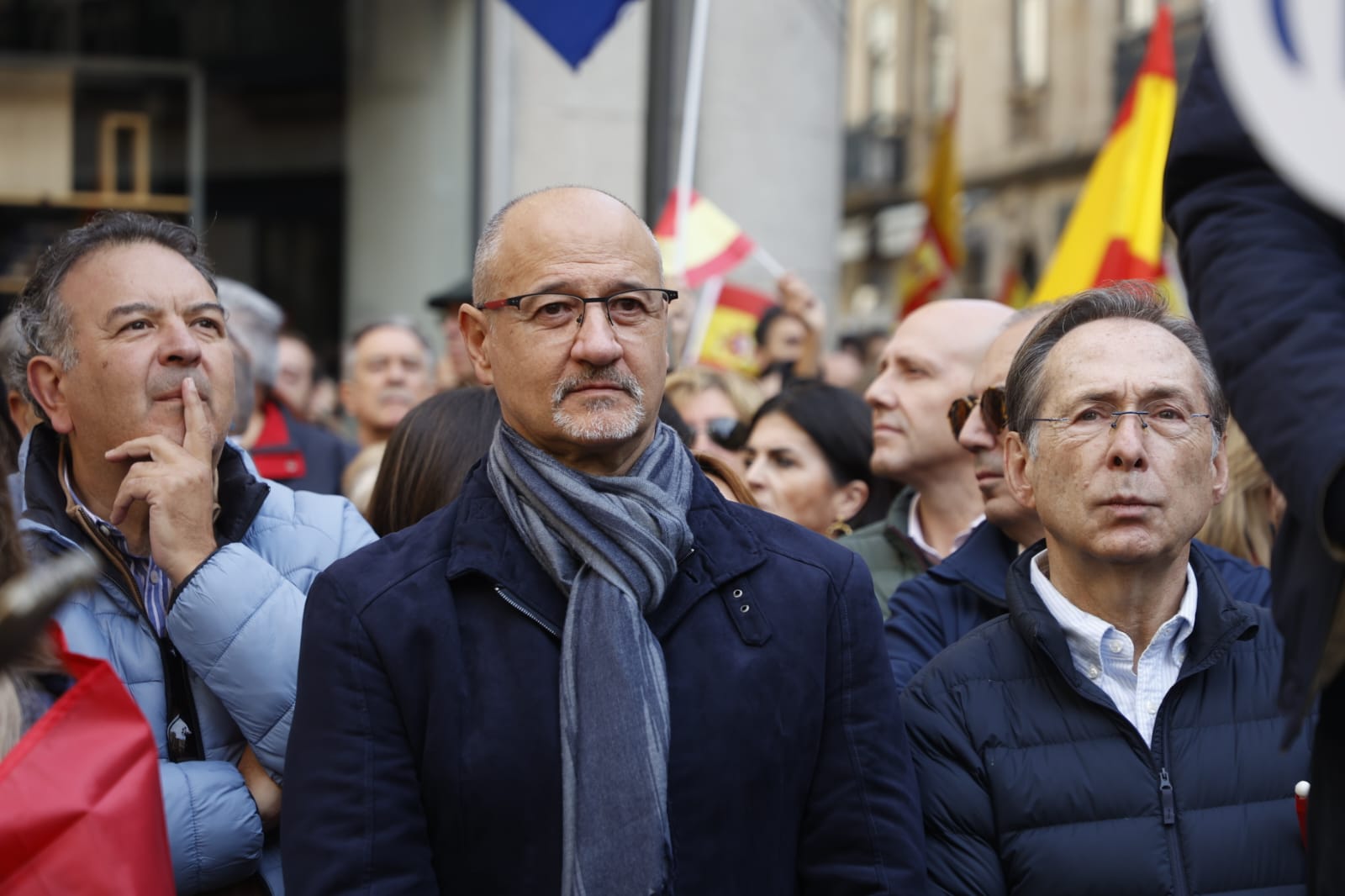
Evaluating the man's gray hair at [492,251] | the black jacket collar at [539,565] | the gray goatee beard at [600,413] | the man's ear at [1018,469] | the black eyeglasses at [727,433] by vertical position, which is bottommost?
the black eyeglasses at [727,433]

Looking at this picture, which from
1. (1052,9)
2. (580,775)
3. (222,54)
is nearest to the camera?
(580,775)

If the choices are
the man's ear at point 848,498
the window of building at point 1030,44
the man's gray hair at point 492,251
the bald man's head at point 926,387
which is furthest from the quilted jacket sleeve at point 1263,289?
the window of building at point 1030,44

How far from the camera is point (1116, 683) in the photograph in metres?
2.91

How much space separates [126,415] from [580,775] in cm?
119

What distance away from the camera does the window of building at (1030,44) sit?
3175cm

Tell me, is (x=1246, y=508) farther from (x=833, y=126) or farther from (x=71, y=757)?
(x=833, y=126)

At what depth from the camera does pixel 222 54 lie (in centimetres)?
1095

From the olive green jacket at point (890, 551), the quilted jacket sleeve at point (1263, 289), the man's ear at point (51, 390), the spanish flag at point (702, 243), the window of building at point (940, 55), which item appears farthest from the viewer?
the window of building at point (940, 55)

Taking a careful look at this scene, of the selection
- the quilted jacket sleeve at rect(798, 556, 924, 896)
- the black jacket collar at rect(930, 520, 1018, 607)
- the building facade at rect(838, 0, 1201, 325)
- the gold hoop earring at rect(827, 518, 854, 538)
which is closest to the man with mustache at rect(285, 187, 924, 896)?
the quilted jacket sleeve at rect(798, 556, 924, 896)

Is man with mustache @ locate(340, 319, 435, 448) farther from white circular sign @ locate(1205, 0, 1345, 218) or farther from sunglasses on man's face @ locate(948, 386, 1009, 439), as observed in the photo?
white circular sign @ locate(1205, 0, 1345, 218)

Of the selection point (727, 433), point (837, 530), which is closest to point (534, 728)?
point (837, 530)

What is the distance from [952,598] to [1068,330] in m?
0.68

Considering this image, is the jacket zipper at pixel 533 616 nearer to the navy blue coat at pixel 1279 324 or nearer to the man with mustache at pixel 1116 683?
the man with mustache at pixel 1116 683

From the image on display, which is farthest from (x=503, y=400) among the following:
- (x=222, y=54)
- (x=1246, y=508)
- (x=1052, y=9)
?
(x=1052, y=9)
